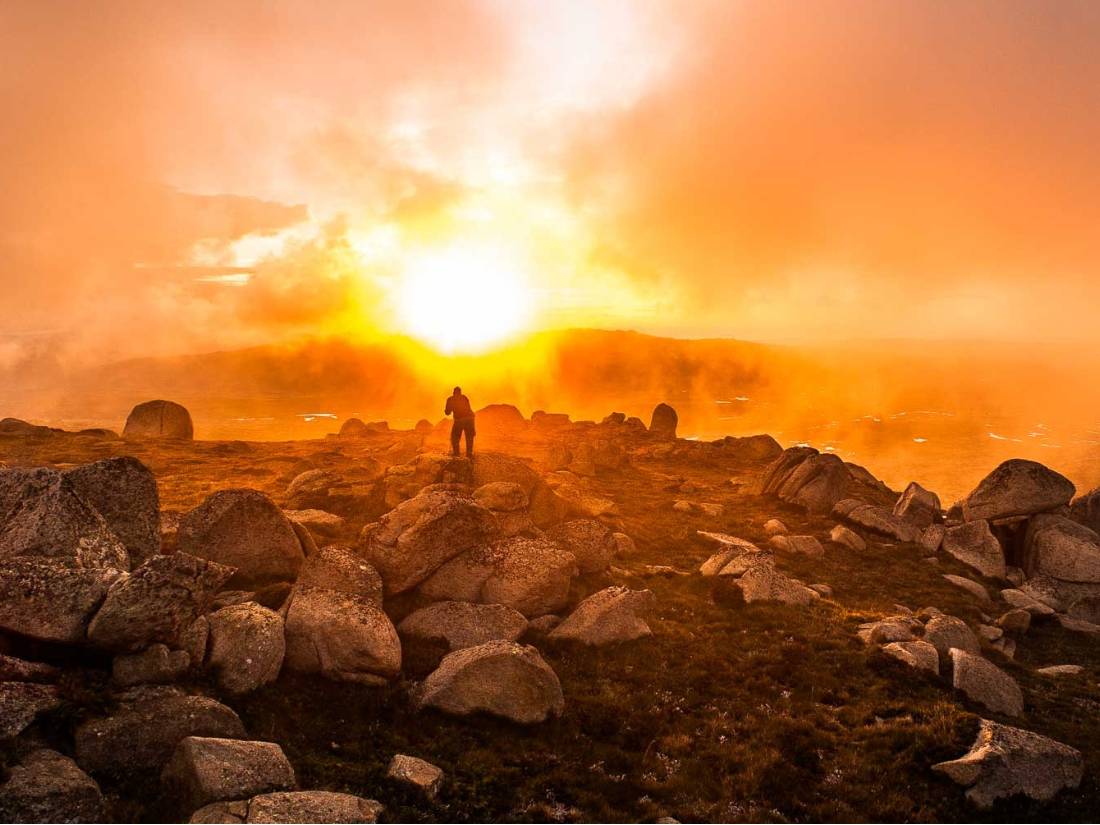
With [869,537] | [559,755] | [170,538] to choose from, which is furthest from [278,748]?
[869,537]

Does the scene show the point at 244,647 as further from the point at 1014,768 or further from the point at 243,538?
the point at 1014,768

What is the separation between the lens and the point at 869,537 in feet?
130

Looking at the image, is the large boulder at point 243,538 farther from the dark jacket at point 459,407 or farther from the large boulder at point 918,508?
the large boulder at point 918,508

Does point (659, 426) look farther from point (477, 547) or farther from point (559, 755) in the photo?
point (559, 755)

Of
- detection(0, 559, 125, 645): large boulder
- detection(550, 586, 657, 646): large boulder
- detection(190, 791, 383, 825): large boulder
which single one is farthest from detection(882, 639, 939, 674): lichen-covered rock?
detection(0, 559, 125, 645): large boulder

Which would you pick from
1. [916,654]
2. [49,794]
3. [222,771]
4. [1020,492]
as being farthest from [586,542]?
[1020,492]

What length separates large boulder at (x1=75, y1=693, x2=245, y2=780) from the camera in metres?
12.4

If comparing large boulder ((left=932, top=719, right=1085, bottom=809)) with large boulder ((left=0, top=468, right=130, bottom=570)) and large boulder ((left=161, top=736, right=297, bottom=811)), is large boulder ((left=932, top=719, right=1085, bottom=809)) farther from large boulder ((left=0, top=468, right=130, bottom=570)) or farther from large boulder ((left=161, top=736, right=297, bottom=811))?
large boulder ((left=0, top=468, right=130, bottom=570))

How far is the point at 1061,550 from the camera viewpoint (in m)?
34.6

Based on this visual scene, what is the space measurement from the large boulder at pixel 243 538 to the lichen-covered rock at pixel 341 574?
244 centimetres

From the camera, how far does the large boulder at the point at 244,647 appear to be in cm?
1570

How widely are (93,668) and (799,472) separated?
45.1 meters

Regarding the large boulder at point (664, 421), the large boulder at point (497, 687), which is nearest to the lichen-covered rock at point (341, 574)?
the large boulder at point (497, 687)

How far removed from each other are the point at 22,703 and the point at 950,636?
2891cm
